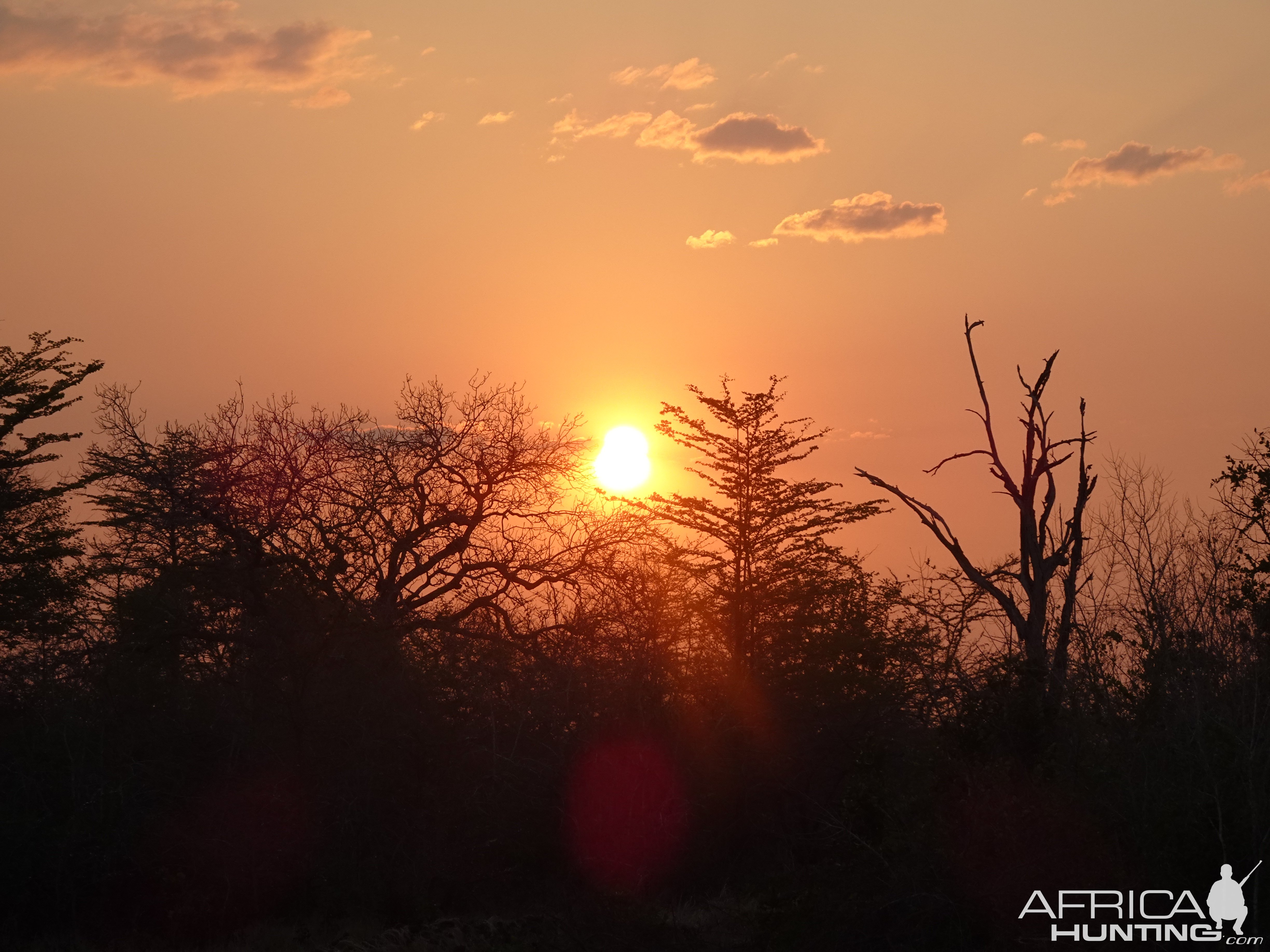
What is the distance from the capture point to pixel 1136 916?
1381 centimetres

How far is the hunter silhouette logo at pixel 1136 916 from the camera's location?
→ 1332 cm

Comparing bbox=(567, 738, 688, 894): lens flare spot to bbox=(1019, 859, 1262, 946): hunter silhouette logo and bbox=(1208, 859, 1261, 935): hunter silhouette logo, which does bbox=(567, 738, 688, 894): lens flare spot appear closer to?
bbox=(1019, 859, 1262, 946): hunter silhouette logo

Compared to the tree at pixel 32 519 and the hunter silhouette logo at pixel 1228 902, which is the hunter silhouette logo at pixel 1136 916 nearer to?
the hunter silhouette logo at pixel 1228 902

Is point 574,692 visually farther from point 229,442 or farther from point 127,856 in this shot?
point 229,442

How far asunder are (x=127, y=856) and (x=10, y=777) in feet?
7.04

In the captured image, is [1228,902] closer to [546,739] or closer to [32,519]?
[546,739]

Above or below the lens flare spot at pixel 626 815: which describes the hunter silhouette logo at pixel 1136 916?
below

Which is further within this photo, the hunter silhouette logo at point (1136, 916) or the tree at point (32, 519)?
the tree at point (32, 519)

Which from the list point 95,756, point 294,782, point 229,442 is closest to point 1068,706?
point 294,782

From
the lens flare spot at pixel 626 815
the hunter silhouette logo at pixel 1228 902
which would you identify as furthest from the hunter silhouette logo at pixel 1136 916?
the lens flare spot at pixel 626 815

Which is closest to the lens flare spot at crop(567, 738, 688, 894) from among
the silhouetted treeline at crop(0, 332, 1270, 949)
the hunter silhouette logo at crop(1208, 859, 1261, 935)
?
the silhouetted treeline at crop(0, 332, 1270, 949)

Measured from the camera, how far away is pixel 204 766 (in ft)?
61.3

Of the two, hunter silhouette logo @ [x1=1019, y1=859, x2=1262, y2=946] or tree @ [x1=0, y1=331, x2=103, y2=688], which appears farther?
tree @ [x1=0, y1=331, x2=103, y2=688]

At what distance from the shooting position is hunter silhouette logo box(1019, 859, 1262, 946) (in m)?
13.3
